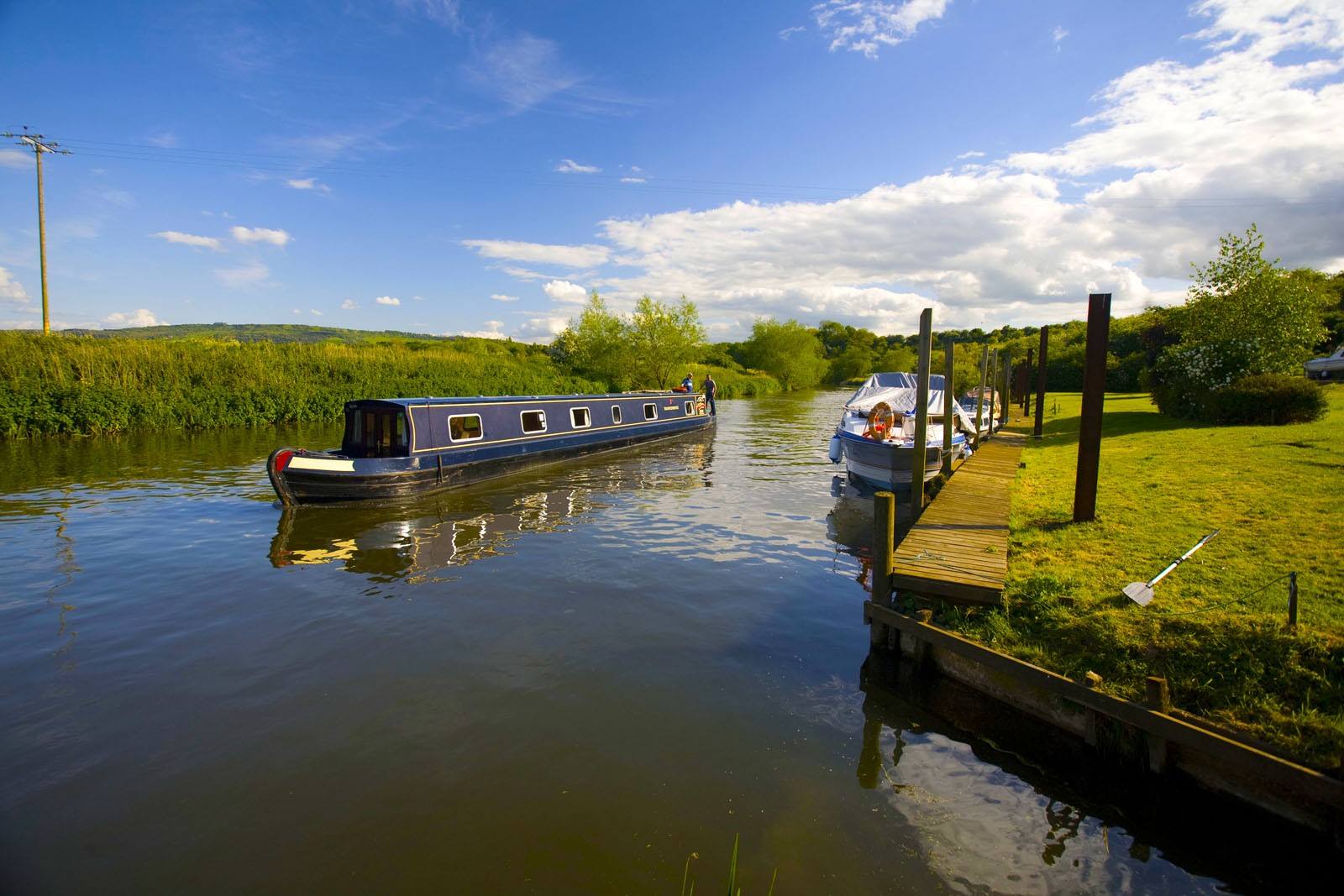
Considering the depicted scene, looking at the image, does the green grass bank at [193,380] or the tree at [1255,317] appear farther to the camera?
the green grass bank at [193,380]

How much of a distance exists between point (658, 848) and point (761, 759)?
1095 mm

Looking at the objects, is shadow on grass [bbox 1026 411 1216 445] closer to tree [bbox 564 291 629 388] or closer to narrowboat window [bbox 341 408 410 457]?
narrowboat window [bbox 341 408 410 457]

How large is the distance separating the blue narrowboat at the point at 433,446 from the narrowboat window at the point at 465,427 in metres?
0.02

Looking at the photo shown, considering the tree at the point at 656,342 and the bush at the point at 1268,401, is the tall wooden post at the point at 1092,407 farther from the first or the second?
the tree at the point at 656,342

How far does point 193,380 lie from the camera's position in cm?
2314

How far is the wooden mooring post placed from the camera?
290 inches

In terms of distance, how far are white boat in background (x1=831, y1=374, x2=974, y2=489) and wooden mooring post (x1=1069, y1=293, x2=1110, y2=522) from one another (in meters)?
2.71

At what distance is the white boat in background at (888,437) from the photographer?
12680 millimetres

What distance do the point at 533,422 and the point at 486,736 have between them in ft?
41.8

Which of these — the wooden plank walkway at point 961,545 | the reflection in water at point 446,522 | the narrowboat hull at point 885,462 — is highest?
the narrowboat hull at point 885,462

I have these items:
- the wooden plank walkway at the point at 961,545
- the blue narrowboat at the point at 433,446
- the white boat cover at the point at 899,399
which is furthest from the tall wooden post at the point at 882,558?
the blue narrowboat at the point at 433,446

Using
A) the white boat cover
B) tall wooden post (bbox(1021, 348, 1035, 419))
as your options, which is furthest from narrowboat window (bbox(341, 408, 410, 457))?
tall wooden post (bbox(1021, 348, 1035, 419))

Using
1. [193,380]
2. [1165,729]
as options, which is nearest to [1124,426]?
[1165,729]

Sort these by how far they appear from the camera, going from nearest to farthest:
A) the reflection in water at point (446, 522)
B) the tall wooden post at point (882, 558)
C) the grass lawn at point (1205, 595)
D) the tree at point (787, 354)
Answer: the grass lawn at point (1205, 595) < the tall wooden post at point (882, 558) < the reflection in water at point (446, 522) < the tree at point (787, 354)
